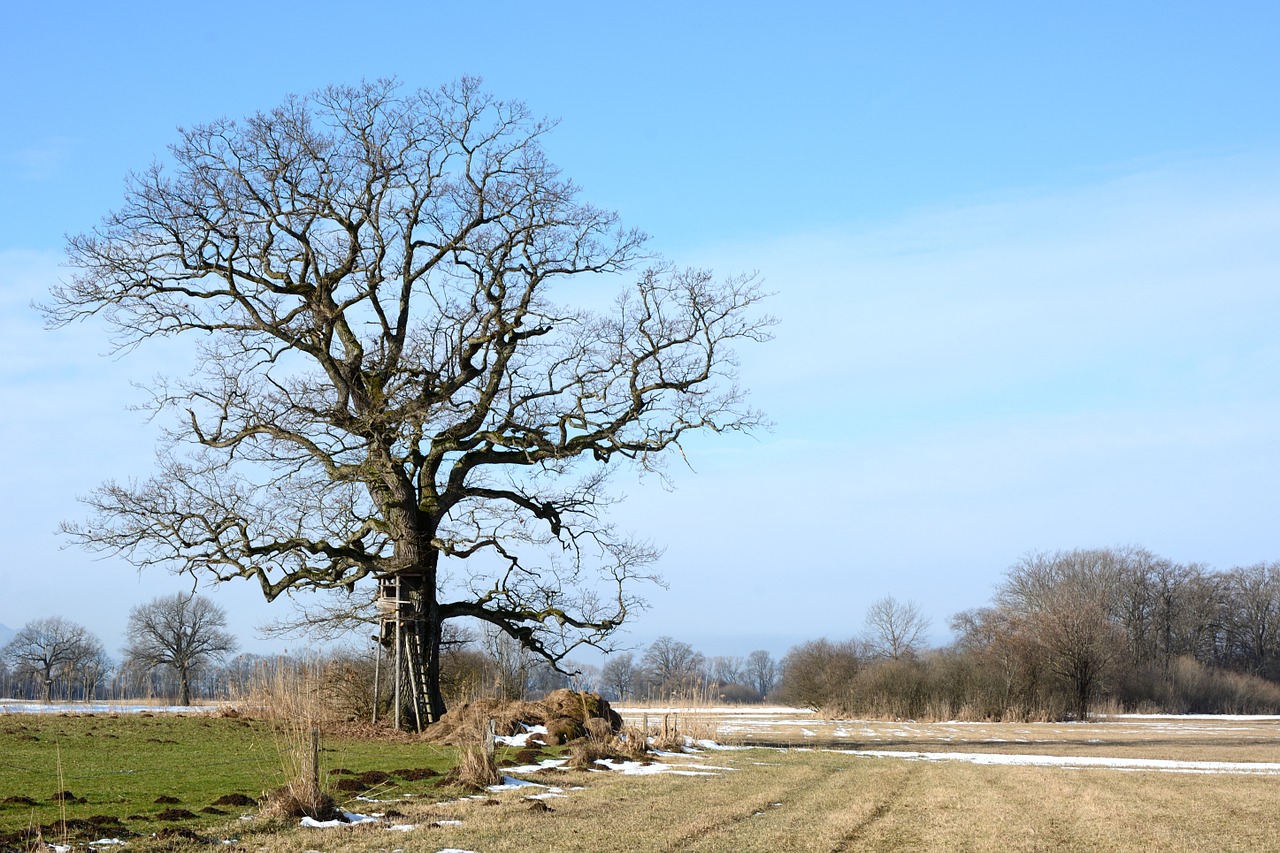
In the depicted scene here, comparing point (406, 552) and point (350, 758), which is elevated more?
point (406, 552)

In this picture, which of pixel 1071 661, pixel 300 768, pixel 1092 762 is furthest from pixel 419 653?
pixel 1071 661

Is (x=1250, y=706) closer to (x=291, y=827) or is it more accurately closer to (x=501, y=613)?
(x=501, y=613)

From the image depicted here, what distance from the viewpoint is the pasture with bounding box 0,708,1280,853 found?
889 cm

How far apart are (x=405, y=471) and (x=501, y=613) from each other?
3662 mm

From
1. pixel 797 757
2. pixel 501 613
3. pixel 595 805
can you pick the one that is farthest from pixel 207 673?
pixel 595 805

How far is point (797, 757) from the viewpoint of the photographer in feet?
59.8

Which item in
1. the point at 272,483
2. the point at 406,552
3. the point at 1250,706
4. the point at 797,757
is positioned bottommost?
the point at 1250,706

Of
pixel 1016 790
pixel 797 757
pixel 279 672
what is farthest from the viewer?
pixel 797 757

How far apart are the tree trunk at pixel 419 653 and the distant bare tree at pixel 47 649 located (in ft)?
169

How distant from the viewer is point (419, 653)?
793 inches

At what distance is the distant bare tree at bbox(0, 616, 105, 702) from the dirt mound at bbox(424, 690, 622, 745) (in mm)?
53369

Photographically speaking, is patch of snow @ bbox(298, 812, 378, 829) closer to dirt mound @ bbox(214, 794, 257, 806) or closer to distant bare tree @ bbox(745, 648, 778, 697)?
dirt mound @ bbox(214, 794, 257, 806)

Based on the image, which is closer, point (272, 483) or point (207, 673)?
point (272, 483)

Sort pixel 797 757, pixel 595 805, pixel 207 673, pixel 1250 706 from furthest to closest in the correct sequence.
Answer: pixel 207 673, pixel 1250 706, pixel 797 757, pixel 595 805
